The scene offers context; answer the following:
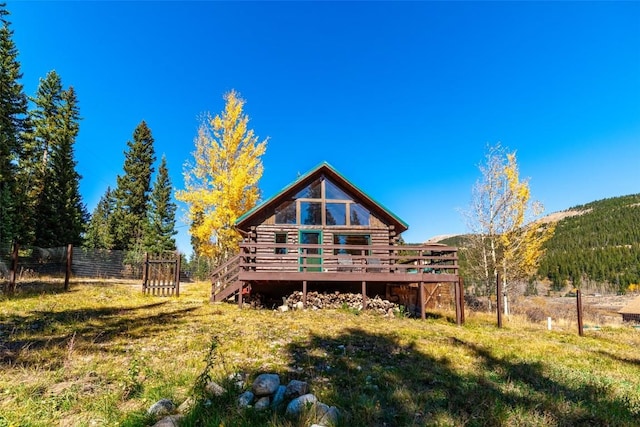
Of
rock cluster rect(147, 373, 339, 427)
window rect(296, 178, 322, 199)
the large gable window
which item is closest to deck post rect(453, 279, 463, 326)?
the large gable window

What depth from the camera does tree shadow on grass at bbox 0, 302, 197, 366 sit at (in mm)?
6680

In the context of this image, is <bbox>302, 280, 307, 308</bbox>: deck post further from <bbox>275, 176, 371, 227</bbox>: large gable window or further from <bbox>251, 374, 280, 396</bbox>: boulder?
<bbox>251, 374, 280, 396</bbox>: boulder

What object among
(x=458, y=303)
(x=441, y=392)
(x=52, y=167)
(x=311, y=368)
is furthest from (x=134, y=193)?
(x=441, y=392)

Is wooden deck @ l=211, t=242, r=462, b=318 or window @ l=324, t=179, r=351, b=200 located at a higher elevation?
window @ l=324, t=179, r=351, b=200

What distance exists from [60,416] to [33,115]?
35.6m

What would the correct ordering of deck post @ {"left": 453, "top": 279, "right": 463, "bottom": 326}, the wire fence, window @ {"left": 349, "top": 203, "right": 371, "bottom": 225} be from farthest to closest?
1. the wire fence
2. window @ {"left": 349, "top": 203, "right": 371, "bottom": 225}
3. deck post @ {"left": 453, "top": 279, "right": 463, "bottom": 326}

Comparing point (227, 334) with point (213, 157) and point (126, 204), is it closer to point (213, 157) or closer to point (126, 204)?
point (213, 157)

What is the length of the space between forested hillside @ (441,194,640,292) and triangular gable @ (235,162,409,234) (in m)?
73.5

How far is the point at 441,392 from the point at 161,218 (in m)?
38.8

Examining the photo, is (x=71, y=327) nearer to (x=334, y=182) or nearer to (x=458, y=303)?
(x=458, y=303)

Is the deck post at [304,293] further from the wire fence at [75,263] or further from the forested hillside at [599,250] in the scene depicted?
A: the forested hillside at [599,250]

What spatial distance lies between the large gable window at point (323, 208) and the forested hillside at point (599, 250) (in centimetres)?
7409

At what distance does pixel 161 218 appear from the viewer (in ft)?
127

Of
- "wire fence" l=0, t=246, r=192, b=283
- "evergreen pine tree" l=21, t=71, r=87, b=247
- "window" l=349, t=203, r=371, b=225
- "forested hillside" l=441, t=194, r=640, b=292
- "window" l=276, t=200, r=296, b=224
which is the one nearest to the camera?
"window" l=276, t=200, r=296, b=224
